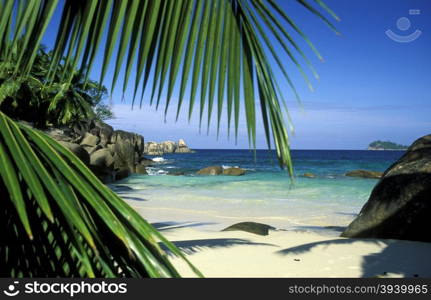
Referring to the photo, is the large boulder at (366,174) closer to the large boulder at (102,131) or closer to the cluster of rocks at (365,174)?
the cluster of rocks at (365,174)

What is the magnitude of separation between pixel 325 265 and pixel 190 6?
15.4 ft

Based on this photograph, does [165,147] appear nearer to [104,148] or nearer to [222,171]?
[222,171]

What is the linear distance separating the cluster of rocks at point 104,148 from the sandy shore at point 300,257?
13465 millimetres

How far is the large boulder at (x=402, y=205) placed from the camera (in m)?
6.58

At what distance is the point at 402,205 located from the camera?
680 cm

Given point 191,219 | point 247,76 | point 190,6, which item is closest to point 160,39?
point 190,6

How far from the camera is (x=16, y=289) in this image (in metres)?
0.98

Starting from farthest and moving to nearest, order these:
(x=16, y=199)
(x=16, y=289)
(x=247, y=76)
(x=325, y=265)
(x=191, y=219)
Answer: (x=191, y=219), (x=325, y=265), (x=16, y=289), (x=247, y=76), (x=16, y=199)

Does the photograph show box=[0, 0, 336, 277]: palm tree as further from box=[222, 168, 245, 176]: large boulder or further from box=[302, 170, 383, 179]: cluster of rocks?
box=[222, 168, 245, 176]: large boulder

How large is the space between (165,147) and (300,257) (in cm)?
9312

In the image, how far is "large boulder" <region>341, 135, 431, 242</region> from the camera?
658 cm

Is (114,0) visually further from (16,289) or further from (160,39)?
(16,289)

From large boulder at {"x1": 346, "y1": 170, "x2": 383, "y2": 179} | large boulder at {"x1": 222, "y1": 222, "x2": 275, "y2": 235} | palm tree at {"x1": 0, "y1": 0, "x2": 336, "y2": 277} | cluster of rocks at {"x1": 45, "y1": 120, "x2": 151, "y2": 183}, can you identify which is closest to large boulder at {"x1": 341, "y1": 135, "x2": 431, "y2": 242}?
large boulder at {"x1": 222, "y1": 222, "x2": 275, "y2": 235}

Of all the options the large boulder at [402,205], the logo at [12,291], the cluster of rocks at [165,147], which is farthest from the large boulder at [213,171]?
the cluster of rocks at [165,147]
